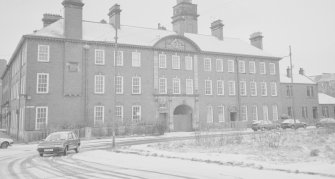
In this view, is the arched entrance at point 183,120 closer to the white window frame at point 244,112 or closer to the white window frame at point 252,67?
the white window frame at point 244,112

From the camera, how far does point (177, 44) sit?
43938 mm

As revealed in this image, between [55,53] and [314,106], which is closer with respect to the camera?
[55,53]

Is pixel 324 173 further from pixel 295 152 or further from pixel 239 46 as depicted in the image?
pixel 239 46

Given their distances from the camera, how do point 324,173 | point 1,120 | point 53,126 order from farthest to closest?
point 1,120 → point 53,126 → point 324,173

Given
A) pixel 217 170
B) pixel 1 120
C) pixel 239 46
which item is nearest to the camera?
pixel 217 170

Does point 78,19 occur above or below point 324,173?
above

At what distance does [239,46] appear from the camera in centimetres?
5222

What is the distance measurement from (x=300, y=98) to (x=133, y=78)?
1330 inches

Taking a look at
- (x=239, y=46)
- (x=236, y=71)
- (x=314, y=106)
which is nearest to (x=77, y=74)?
(x=236, y=71)

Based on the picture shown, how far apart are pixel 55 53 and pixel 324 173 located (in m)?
31.3

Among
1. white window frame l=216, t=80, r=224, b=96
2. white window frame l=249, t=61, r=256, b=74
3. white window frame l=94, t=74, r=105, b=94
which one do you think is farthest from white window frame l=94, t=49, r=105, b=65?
white window frame l=249, t=61, r=256, b=74

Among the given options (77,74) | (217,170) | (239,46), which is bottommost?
(217,170)

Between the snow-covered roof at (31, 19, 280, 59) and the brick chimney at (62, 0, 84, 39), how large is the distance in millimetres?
782

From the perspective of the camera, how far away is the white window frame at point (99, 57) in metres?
38.4
